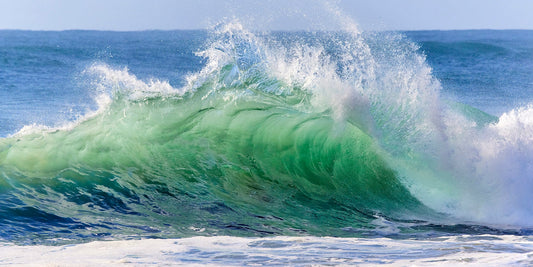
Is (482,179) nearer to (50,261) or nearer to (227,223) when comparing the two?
(227,223)

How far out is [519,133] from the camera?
20.9 feet

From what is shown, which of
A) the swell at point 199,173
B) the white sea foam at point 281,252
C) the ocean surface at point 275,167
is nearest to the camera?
the white sea foam at point 281,252

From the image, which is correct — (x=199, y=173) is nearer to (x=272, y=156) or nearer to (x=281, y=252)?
(x=272, y=156)

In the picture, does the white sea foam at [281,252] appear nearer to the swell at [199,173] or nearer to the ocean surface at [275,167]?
the ocean surface at [275,167]

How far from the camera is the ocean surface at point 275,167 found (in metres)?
4.88

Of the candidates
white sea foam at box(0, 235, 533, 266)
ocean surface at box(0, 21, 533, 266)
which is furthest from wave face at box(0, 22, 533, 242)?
white sea foam at box(0, 235, 533, 266)

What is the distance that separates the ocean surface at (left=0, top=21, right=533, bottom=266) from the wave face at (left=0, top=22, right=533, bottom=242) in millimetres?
16

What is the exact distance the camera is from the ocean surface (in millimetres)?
4883

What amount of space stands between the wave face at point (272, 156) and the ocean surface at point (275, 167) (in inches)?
0.6

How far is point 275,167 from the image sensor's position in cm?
672

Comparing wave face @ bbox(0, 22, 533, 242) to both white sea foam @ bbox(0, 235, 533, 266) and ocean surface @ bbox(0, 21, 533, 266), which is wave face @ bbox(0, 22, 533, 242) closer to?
ocean surface @ bbox(0, 21, 533, 266)

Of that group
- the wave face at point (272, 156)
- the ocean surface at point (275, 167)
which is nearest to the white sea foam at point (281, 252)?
the ocean surface at point (275, 167)

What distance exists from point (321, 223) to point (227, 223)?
2.81 ft

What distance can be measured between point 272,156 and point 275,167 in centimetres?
20
